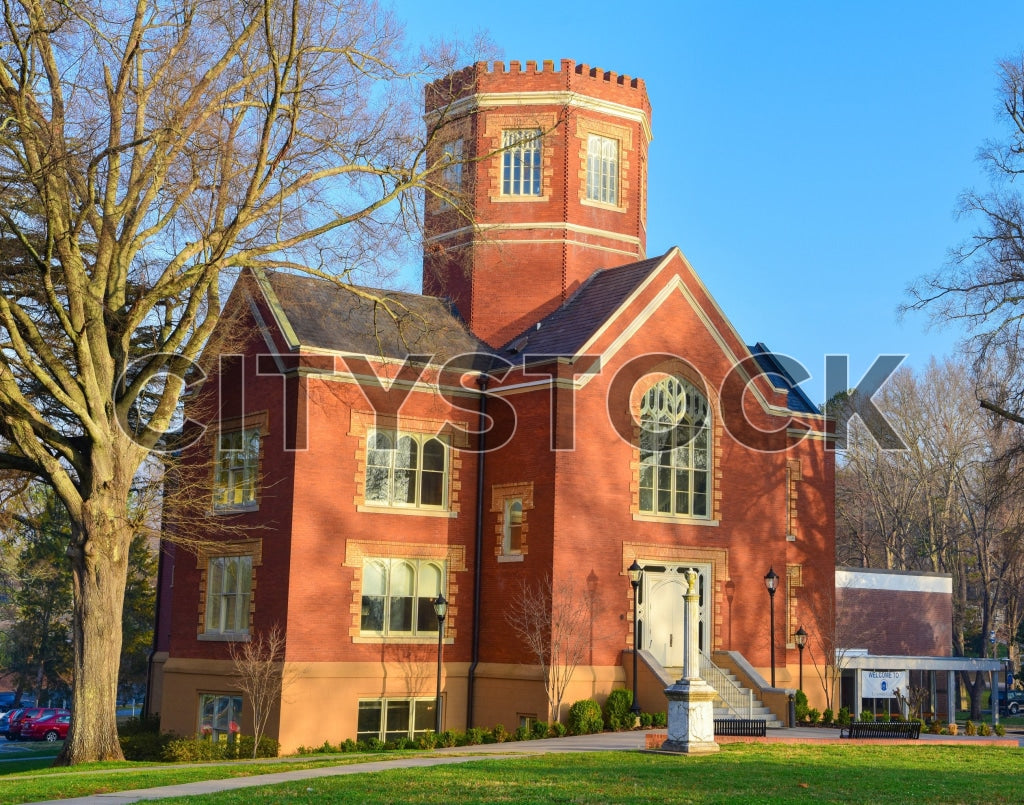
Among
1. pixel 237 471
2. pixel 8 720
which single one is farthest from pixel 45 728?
pixel 237 471

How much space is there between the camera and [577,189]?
3681 centimetres

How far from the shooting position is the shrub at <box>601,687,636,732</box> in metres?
Result: 28.4

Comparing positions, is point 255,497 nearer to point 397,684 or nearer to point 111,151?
point 397,684

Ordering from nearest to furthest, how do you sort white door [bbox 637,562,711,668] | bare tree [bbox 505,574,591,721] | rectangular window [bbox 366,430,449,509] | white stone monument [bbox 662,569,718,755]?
white stone monument [bbox 662,569,718,755] → bare tree [bbox 505,574,591,721] → rectangular window [bbox 366,430,449,509] → white door [bbox 637,562,711,668]

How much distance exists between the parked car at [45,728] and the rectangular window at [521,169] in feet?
105

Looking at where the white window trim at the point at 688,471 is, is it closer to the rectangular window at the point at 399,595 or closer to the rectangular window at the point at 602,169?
the rectangular window at the point at 399,595

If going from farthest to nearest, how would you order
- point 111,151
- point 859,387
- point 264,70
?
point 859,387 → point 264,70 → point 111,151

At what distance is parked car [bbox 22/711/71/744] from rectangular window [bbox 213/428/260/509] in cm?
2629

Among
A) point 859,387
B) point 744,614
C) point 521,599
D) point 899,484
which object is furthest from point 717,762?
point 859,387

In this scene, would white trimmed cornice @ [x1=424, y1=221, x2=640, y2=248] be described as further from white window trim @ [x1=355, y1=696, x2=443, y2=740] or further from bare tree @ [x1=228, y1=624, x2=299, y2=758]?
white window trim @ [x1=355, y1=696, x2=443, y2=740]

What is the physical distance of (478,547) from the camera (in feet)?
105

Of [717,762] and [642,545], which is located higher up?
[642,545]

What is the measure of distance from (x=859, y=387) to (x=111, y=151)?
2138 inches

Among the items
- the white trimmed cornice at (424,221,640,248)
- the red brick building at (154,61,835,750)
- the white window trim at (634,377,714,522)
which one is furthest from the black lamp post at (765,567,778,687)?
the white trimmed cornice at (424,221,640,248)
